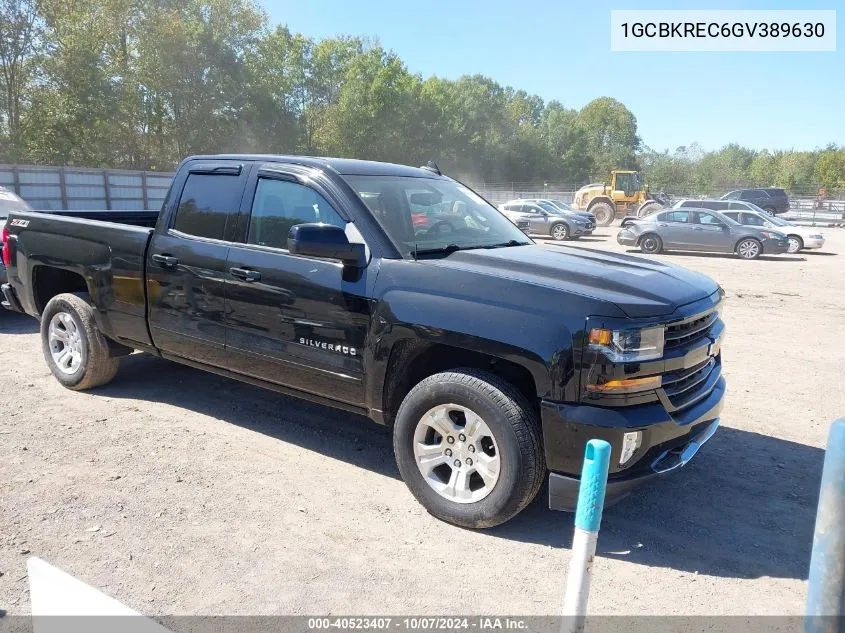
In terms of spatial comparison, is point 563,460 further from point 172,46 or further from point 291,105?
point 291,105

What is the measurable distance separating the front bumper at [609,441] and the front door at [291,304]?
1.21 m

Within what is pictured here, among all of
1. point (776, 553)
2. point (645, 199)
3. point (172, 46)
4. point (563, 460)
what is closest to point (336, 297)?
point (563, 460)

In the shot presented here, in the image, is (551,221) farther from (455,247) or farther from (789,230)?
(455,247)

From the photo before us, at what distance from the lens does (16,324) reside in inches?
329

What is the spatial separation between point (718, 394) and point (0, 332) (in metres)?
7.80

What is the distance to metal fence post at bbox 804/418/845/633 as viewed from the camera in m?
1.83

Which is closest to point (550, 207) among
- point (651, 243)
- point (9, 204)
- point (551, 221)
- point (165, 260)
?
point (551, 221)

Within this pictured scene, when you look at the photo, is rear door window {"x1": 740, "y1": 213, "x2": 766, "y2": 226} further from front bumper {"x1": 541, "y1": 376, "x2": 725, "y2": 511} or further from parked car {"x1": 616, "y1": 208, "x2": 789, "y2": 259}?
front bumper {"x1": 541, "y1": 376, "x2": 725, "y2": 511}

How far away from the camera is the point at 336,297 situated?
3.89 meters

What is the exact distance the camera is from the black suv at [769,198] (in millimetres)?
40094

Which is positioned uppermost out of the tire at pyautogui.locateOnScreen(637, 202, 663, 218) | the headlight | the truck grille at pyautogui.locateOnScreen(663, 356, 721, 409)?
the tire at pyautogui.locateOnScreen(637, 202, 663, 218)

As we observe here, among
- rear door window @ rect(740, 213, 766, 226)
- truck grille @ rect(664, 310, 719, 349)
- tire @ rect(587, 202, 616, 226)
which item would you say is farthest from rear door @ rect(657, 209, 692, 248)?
truck grille @ rect(664, 310, 719, 349)

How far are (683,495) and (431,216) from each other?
2.33m

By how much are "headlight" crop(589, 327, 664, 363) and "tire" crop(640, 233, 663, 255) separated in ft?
62.5
